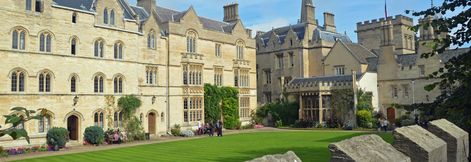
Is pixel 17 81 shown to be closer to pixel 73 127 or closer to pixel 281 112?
pixel 73 127

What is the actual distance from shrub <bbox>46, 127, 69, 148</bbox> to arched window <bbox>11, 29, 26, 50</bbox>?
511cm

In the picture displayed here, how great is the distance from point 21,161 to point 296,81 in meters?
31.3

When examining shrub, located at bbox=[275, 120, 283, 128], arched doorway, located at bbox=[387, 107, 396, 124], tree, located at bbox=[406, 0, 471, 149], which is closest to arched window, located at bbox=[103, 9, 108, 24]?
shrub, located at bbox=[275, 120, 283, 128]

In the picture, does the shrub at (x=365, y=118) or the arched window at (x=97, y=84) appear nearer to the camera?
the arched window at (x=97, y=84)

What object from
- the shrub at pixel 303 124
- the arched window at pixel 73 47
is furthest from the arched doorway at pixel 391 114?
the arched window at pixel 73 47

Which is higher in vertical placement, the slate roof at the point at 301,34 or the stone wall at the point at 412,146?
the slate roof at the point at 301,34

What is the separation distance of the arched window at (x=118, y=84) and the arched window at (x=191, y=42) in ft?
24.9

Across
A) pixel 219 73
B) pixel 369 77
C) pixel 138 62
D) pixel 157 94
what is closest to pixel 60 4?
pixel 138 62

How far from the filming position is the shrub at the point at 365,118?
125ft

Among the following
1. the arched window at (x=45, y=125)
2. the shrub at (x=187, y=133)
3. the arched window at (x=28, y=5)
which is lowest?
the shrub at (x=187, y=133)

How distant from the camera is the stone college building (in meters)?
25.5

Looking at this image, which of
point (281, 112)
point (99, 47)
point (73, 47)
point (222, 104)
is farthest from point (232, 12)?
point (73, 47)

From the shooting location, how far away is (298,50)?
49156 mm

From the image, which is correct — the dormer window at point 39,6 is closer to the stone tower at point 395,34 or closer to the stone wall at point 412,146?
the stone wall at point 412,146
